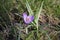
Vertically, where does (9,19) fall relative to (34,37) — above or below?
above

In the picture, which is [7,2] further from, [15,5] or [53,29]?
[53,29]

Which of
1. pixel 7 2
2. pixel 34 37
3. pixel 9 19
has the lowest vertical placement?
pixel 34 37

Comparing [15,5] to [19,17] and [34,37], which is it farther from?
[34,37]

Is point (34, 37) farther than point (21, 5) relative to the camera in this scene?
No

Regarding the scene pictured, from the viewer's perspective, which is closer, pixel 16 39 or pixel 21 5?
pixel 16 39

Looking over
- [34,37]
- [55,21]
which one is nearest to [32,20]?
[34,37]

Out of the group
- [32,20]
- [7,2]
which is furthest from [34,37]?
[7,2]

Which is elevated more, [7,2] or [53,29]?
[7,2]

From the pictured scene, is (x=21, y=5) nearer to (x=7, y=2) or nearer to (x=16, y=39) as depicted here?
(x=7, y=2)
